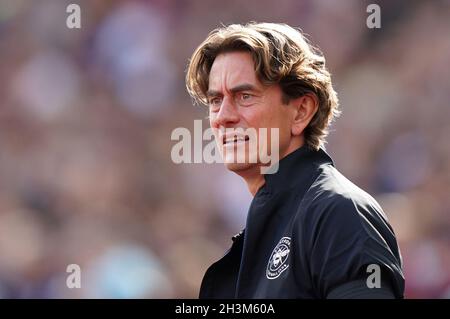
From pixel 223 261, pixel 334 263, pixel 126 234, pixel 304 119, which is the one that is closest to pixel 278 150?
pixel 304 119

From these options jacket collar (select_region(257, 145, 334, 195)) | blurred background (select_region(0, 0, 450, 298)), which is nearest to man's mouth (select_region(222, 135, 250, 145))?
jacket collar (select_region(257, 145, 334, 195))

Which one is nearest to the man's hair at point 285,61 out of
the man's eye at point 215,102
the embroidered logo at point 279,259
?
the man's eye at point 215,102

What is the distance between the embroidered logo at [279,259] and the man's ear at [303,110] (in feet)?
1.39

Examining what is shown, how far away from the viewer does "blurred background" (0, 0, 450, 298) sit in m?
4.49

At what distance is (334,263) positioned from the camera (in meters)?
1.62

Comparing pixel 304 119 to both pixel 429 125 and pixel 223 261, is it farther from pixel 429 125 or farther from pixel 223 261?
pixel 429 125

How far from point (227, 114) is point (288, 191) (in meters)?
0.30

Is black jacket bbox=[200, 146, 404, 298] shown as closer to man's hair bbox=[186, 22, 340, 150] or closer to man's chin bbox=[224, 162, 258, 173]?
→ man's chin bbox=[224, 162, 258, 173]

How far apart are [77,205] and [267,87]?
283cm

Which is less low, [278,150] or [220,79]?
[220,79]

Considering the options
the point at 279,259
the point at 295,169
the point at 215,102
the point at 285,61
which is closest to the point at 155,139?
the point at 215,102

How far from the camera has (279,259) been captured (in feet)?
5.80

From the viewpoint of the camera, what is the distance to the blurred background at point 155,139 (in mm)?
4492

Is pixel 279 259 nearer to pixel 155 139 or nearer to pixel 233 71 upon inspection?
pixel 233 71
